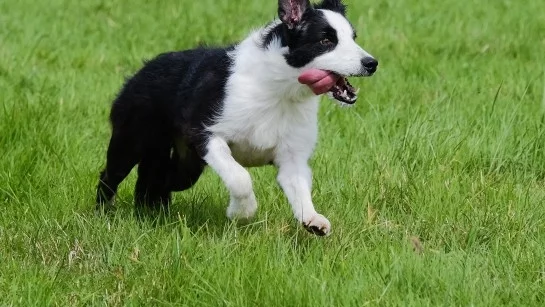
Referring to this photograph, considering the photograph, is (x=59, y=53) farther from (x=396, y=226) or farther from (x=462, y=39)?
(x=396, y=226)

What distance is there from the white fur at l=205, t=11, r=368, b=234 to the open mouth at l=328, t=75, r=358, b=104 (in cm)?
11

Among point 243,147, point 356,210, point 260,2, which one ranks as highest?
point 243,147

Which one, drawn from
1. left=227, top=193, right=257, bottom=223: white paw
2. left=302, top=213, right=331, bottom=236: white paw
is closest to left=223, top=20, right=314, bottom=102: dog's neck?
left=227, top=193, right=257, bottom=223: white paw

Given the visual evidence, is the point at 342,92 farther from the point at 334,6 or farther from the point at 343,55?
the point at 334,6

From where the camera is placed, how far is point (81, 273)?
14.4 feet

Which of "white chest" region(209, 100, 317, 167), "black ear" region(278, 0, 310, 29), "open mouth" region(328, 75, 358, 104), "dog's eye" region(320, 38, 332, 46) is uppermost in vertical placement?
"black ear" region(278, 0, 310, 29)

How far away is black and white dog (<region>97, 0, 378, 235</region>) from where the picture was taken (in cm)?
463

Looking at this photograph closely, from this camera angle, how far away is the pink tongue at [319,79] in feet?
15.0

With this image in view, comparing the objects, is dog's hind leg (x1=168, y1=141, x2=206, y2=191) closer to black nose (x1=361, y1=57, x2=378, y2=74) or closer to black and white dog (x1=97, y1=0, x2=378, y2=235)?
black and white dog (x1=97, y1=0, x2=378, y2=235)

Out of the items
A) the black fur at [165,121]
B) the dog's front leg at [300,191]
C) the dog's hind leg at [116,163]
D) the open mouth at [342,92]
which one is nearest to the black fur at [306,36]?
the open mouth at [342,92]

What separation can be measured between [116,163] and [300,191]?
3.60 feet

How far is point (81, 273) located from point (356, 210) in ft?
4.40

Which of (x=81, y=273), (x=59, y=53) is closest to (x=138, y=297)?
(x=81, y=273)

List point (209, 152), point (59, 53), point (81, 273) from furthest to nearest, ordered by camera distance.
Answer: point (59, 53) < point (209, 152) < point (81, 273)
